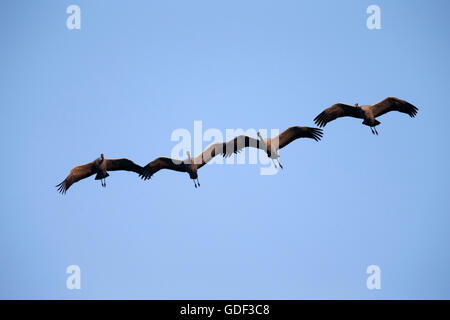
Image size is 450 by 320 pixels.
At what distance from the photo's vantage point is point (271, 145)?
30703mm

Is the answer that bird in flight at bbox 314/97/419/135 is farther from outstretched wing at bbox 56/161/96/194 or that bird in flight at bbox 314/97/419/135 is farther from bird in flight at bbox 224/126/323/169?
outstretched wing at bbox 56/161/96/194

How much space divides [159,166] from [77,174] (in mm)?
4177

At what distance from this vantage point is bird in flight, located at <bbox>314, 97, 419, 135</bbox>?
102ft

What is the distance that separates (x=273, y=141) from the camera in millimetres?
30812

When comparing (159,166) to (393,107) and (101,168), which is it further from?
(393,107)

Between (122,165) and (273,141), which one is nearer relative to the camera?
(273,141)

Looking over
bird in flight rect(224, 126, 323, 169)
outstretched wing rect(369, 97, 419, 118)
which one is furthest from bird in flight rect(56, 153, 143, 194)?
outstretched wing rect(369, 97, 419, 118)

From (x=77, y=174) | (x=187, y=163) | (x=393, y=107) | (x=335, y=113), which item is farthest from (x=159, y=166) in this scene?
(x=393, y=107)

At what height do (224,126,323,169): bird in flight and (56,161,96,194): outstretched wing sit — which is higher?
(224,126,323,169): bird in flight
